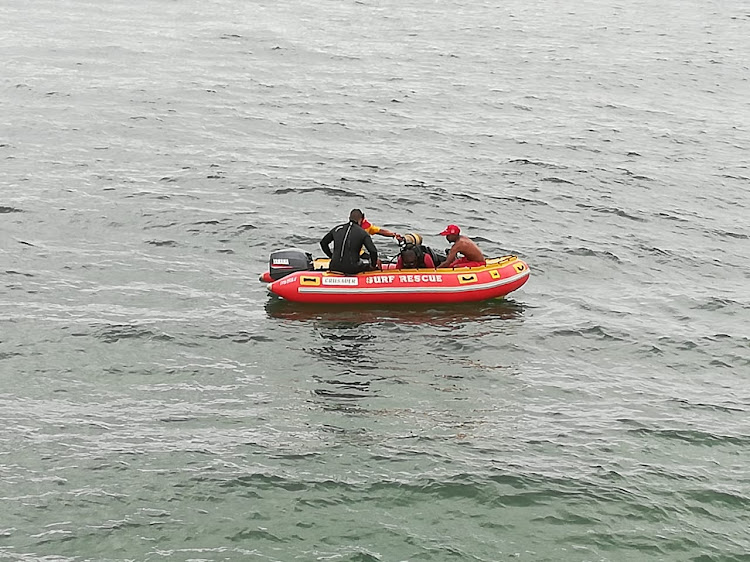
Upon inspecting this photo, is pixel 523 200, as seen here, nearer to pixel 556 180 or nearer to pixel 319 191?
pixel 556 180

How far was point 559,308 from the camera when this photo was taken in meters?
18.9

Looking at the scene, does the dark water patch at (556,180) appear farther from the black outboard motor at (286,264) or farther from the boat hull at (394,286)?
the black outboard motor at (286,264)

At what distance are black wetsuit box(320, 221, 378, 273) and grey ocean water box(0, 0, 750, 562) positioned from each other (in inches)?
34.5

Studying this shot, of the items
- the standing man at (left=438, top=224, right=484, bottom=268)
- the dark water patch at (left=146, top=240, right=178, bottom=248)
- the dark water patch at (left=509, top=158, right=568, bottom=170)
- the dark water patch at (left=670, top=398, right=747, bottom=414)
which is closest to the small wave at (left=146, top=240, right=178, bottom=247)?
the dark water patch at (left=146, top=240, right=178, bottom=248)

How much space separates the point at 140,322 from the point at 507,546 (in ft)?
27.9

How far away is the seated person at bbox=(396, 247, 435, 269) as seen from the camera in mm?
18578

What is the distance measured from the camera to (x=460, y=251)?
1866cm

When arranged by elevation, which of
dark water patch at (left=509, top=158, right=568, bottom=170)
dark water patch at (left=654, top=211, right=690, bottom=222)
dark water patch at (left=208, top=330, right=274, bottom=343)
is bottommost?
dark water patch at (left=208, top=330, right=274, bottom=343)

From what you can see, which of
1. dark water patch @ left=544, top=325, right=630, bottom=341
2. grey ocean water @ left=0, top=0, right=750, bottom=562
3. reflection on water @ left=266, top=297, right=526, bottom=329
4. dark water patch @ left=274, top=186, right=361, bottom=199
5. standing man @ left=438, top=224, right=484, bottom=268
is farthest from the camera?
dark water patch @ left=274, top=186, right=361, bottom=199

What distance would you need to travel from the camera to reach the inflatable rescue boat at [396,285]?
1817 centimetres

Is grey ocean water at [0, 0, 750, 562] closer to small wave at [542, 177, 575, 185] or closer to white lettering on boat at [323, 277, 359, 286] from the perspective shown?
small wave at [542, 177, 575, 185]

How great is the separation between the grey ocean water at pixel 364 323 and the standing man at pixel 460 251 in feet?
3.00

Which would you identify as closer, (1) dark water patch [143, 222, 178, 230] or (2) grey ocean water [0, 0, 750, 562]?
(2) grey ocean water [0, 0, 750, 562]

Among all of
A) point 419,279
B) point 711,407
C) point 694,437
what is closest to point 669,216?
point 419,279
